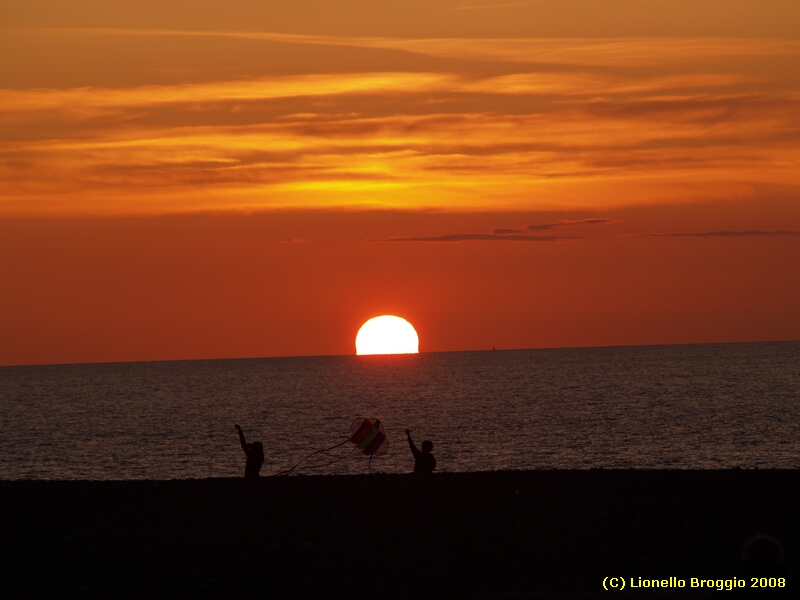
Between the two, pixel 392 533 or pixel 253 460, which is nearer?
pixel 392 533

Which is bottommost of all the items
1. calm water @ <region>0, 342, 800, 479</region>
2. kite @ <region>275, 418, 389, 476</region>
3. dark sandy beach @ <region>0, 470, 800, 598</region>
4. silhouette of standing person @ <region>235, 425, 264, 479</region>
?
dark sandy beach @ <region>0, 470, 800, 598</region>

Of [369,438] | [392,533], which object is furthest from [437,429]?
[392,533]

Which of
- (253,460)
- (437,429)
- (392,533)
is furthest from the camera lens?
(437,429)

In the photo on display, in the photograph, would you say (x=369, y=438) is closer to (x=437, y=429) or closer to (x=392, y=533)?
(x=392, y=533)

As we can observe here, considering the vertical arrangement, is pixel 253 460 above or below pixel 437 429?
below

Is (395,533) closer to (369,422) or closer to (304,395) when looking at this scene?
(369,422)

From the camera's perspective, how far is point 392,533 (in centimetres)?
1748

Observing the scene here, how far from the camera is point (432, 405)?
118438mm

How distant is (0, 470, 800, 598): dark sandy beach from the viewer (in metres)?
15.1

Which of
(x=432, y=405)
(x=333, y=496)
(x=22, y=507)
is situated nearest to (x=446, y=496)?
(x=333, y=496)

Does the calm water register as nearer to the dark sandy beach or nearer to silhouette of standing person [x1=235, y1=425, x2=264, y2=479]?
silhouette of standing person [x1=235, y1=425, x2=264, y2=479]

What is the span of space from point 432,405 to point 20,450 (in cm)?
5512

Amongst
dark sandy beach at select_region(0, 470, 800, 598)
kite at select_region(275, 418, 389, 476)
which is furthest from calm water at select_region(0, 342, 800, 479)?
dark sandy beach at select_region(0, 470, 800, 598)

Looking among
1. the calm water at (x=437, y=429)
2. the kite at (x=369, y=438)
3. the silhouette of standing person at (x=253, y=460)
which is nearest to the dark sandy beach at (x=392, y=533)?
the silhouette of standing person at (x=253, y=460)
